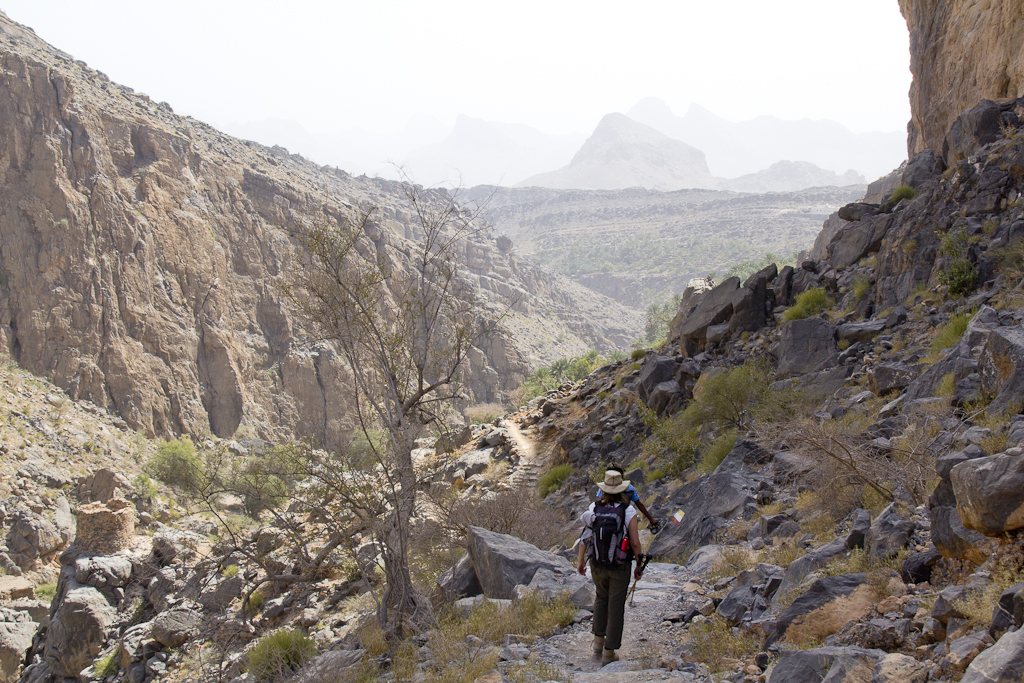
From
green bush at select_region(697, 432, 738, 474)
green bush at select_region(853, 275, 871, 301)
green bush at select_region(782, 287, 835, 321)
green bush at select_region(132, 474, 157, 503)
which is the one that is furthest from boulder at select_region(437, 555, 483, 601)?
green bush at select_region(132, 474, 157, 503)

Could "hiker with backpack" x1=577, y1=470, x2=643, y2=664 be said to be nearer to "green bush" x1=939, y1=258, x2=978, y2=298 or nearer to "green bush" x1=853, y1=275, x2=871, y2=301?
"green bush" x1=939, y1=258, x2=978, y2=298

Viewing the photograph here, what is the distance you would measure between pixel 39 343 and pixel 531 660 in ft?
130

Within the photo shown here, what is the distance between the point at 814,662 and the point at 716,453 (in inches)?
330

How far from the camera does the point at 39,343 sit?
34000 millimetres

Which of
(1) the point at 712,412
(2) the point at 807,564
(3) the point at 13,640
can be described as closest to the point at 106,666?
(3) the point at 13,640

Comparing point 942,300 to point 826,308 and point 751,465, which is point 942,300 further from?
point 751,465

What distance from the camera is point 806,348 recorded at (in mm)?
13367

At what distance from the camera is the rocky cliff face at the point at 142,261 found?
115ft

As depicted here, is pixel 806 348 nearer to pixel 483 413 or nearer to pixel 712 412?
pixel 712 412

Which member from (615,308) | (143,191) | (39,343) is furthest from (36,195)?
(615,308)

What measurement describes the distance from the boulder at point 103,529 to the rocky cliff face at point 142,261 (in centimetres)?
1543

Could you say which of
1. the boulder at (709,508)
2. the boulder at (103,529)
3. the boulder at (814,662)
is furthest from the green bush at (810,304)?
the boulder at (103,529)

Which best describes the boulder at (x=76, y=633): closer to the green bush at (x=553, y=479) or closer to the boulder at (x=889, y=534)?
the green bush at (x=553, y=479)

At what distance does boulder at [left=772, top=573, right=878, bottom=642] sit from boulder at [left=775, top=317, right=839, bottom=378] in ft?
29.7
